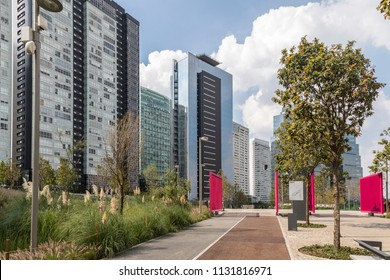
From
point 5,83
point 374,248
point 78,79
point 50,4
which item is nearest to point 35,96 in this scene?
point 50,4

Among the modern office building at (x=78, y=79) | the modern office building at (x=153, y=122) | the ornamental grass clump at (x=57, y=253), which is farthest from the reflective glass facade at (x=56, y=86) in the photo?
the ornamental grass clump at (x=57, y=253)

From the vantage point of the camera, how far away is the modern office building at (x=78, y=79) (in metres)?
88.9

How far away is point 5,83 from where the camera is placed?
83438 mm

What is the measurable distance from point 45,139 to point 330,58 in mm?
85356

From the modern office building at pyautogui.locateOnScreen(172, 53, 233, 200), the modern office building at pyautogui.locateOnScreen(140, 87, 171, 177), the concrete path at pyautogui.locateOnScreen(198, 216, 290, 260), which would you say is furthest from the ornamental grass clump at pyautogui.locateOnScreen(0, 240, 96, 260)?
the modern office building at pyautogui.locateOnScreen(140, 87, 171, 177)

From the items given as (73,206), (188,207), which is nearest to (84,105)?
(188,207)

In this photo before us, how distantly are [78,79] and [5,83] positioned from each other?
884 inches

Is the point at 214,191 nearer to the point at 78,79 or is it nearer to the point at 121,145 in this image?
the point at 121,145

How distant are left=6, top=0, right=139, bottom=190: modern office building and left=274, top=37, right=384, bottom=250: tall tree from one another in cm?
7068

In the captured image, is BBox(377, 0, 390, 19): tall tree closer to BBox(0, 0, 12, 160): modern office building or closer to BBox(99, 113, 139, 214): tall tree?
BBox(99, 113, 139, 214): tall tree

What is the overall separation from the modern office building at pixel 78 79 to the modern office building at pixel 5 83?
2563mm

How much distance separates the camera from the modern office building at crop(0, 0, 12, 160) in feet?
270

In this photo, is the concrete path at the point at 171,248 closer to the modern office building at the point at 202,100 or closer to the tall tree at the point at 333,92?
the tall tree at the point at 333,92

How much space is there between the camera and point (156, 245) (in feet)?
45.3
